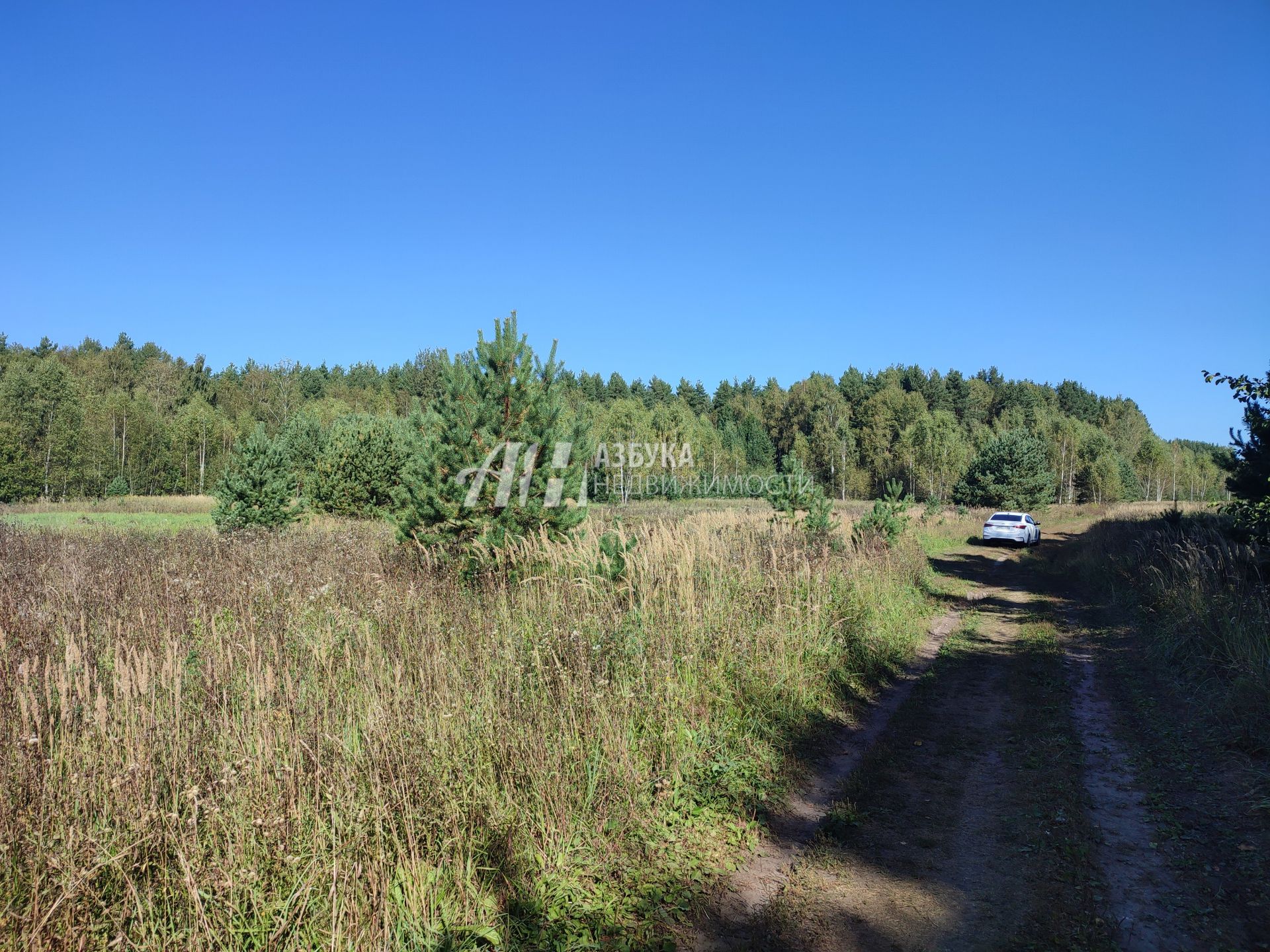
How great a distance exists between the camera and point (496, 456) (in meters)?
9.02

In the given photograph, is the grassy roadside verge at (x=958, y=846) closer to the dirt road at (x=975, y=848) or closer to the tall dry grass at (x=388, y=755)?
the dirt road at (x=975, y=848)

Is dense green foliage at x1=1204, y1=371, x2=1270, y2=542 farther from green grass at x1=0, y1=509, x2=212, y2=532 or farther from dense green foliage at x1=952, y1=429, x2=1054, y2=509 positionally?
dense green foliage at x1=952, y1=429, x2=1054, y2=509

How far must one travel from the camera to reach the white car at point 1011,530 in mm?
25969

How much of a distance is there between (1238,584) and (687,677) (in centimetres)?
850

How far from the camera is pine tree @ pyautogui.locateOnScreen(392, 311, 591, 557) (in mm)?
8953

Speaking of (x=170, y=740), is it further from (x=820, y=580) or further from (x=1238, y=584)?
(x=1238, y=584)

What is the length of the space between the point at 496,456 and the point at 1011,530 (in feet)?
79.1

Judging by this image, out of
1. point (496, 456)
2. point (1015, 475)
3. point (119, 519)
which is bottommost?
point (119, 519)

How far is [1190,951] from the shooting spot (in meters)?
2.91

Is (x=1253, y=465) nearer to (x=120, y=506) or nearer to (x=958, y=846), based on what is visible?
(x=958, y=846)

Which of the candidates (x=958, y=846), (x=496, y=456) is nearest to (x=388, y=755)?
(x=958, y=846)

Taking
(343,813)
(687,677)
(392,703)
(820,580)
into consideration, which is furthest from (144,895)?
(820,580)

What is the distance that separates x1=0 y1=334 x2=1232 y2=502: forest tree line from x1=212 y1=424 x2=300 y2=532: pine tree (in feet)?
31.2

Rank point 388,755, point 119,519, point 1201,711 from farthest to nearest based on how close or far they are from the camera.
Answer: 1. point 119,519
2. point 1201,711
3. point 388,755
